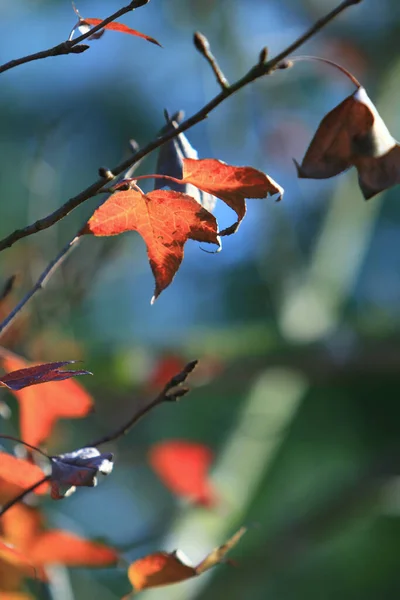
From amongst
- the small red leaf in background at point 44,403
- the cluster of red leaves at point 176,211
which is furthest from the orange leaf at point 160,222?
the small red leaf in background at point 44,403

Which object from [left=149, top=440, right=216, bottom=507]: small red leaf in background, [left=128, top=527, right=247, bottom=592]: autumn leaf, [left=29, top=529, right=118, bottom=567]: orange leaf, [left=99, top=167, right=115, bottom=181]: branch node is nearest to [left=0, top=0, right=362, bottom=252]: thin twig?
[left=99, top=167, right=115, bottom=181]: branch node

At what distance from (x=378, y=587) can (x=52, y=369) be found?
10.3 feet

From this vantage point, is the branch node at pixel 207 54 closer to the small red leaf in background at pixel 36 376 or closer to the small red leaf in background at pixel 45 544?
the small red leaf in background at pixel 36 376

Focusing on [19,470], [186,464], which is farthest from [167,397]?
[186,464]

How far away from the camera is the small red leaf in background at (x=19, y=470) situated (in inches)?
19.1

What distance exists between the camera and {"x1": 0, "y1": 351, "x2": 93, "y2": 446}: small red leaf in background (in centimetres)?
62

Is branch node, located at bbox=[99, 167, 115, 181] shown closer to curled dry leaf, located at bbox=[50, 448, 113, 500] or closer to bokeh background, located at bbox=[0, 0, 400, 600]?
curled dry leaf, located at bbox=[50, 448, 113, 500]

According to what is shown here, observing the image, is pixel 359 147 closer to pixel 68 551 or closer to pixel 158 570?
pixel 158 570

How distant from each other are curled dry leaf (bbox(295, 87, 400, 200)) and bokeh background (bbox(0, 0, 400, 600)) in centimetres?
31

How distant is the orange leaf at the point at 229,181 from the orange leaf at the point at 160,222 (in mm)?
14

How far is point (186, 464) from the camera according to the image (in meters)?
1.08

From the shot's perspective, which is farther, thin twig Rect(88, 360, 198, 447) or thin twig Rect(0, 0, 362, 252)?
thin twig Rect(88, 360, 198, 447)

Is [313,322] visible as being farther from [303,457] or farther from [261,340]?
[303,457]

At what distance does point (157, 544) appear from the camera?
1101mm
